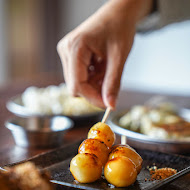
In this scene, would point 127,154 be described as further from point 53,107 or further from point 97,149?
point 53,107

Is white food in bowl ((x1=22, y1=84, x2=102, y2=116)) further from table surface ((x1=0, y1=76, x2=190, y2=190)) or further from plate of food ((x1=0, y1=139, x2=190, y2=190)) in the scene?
plate of food ((x1=0, y1=139, x2=190, y2=190))

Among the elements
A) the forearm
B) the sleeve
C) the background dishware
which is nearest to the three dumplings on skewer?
the background dishware

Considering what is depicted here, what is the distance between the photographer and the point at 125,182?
2.38ft

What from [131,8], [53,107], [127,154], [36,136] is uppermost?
[131,8]

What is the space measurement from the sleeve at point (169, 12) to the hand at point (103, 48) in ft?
Result: 0.97

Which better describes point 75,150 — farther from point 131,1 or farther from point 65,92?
point 65,92

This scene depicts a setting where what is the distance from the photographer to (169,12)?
5.07ft

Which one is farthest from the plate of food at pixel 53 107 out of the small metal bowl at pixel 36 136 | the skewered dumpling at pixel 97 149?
the skewered dumpling at pixel 97 149

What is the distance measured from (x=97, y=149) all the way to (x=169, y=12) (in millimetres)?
964

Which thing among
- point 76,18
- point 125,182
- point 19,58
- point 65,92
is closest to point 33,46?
point 19,58

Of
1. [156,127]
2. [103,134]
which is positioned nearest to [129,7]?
[156,127]

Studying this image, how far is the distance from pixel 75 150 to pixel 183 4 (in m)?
0.97

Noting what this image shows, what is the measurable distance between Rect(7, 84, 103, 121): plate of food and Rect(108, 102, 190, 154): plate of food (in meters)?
0.13

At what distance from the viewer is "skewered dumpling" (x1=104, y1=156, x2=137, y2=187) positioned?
72 centimetres
